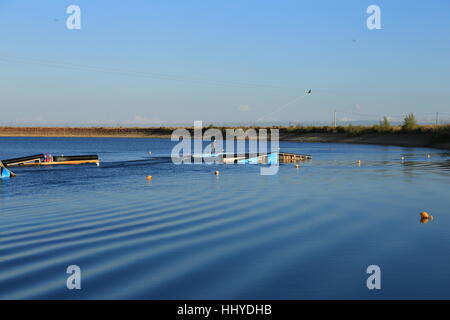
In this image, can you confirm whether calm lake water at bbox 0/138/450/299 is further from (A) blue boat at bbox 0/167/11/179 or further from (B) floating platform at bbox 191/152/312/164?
(B) floating platform at bbox 191/152/312/164

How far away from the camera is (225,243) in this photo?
46.2ft

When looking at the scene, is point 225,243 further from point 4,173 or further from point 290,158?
point 290,158

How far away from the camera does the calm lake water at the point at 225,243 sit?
10.2 meters

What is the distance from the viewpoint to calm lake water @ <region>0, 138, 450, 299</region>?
1025 cm

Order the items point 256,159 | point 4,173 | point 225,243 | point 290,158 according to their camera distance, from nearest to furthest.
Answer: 1. point 225,243
2. point 4,173
3. point 256,159
4. point 290,158

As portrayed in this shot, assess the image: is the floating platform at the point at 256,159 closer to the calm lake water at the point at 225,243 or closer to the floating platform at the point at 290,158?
the floating platform at the point at 290,158

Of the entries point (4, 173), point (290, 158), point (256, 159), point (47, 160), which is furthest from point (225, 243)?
point (290, 158)

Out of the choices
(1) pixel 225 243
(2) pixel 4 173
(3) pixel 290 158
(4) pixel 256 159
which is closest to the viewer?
(1) pixel 225 243

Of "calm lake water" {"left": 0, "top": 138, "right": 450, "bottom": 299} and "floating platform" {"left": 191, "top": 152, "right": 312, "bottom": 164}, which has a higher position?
"floating platform" {"left": 191, "top": 152, "right": 312, "bottom": 164}

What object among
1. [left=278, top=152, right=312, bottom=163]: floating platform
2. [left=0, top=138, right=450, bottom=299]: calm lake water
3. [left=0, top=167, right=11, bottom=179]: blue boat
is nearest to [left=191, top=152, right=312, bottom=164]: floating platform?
[left=278, top=152, right=312, bottom=163]: floating platform

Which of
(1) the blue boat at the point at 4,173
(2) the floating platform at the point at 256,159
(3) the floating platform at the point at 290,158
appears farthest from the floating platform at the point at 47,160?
(3) the floating platform at the point at 290,158

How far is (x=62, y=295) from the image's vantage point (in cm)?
976

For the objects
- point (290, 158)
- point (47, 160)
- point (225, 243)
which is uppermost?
point (47, 160)

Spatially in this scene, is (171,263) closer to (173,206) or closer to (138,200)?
(173,206)
